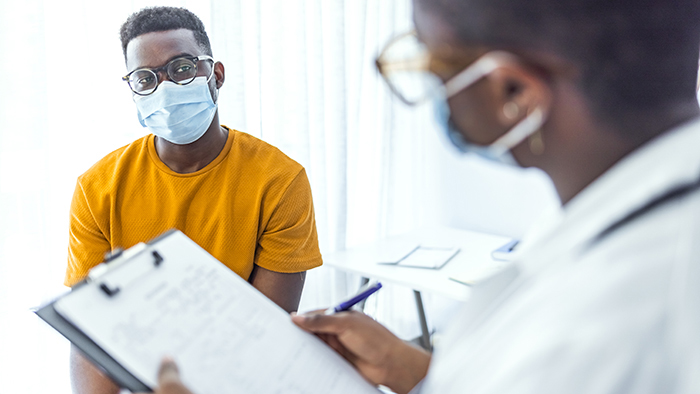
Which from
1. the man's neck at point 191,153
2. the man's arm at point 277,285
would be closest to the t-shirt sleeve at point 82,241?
the man's neck at point 191,153

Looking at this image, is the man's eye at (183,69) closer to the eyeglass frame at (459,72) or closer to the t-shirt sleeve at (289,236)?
the t-shirt sleeve at (289,236)

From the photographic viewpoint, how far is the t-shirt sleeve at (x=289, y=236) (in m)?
1.23

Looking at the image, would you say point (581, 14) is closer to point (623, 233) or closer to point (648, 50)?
point (648, 50)

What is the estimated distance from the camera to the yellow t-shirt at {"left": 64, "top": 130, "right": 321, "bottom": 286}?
1.19 meters

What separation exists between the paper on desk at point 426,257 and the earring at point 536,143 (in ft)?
4.05

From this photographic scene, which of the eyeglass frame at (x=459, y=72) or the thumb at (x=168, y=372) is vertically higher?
the eyeglass frame at (x=459, y=72)

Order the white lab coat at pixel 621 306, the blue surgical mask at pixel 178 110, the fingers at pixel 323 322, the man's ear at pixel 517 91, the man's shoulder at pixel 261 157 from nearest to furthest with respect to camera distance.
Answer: the white lab coat at pixel 621 306 → the man's ear at pixel 517 91 → the fingers at pixel 323 322 → the blue surgical mask at pixel 178 110 → the man's shoulder at pixel 261 157

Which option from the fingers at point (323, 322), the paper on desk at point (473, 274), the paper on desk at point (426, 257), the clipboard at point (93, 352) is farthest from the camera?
the paper on desk at point (426, 257)

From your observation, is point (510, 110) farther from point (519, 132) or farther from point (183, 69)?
point (183, 69)

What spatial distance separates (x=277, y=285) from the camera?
1235 mm

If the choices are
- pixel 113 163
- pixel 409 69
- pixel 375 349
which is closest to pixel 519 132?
pixel 409 69

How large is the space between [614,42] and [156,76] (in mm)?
1028

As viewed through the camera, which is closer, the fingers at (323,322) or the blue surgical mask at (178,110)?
the fingers at (323,322)

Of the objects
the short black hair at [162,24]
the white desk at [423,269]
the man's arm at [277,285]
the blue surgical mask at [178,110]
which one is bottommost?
the white desk at [423,269]
